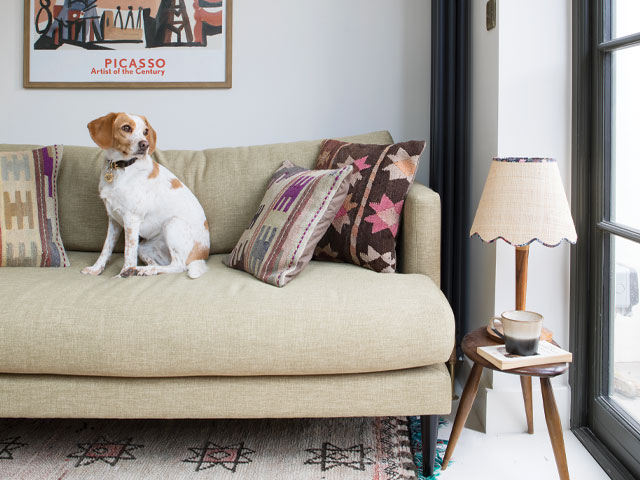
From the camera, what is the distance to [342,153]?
218 cm

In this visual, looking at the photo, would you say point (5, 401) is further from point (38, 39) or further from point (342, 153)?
point (38, 39)

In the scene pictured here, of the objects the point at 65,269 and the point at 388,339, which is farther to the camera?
the point at 65,269

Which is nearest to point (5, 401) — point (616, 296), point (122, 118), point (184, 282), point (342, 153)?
point (184, 282)

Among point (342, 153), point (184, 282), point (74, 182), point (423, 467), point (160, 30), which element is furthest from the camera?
point (160, 30)

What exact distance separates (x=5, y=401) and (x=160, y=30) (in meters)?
1.80

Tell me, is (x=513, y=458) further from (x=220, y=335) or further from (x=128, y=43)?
(x=128, y=43)

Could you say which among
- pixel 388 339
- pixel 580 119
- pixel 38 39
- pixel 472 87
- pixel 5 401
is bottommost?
pixel 5 401

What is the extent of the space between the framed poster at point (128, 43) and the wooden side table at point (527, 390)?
5.62 feet

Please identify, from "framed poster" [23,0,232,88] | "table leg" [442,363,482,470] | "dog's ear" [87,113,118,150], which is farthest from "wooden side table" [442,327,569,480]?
"framed poster" [23,0,232,88]

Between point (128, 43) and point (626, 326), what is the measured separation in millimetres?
2354

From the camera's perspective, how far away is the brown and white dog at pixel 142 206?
6.59 ft

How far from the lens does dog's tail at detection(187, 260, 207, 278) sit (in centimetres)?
191

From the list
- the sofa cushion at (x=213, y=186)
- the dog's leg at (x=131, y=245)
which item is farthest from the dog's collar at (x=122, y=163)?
the sofa cushion at (x=213, y=186)

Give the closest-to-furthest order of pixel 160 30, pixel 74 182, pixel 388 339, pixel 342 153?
1. pixel 388 339
2. pixel 342 153
3. pixel 74 182
4. pixel 160 30
